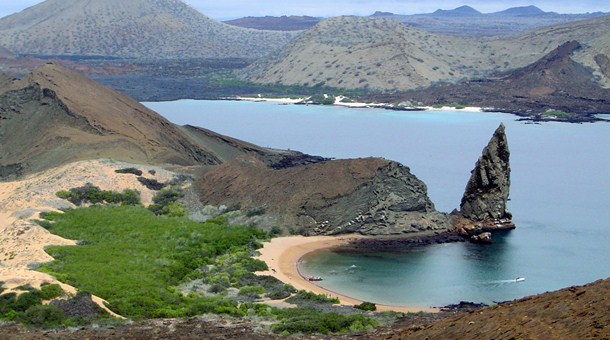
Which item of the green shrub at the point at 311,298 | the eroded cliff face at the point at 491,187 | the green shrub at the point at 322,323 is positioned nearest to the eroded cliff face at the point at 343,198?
the eroded cliff face at the point at 491,187

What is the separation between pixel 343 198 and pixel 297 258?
8557 millimetres

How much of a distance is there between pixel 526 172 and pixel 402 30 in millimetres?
106519

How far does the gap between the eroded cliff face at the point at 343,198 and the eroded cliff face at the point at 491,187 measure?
2119 millimetres

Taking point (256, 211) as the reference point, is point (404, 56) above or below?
above

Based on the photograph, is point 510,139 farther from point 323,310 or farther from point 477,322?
point 477,322

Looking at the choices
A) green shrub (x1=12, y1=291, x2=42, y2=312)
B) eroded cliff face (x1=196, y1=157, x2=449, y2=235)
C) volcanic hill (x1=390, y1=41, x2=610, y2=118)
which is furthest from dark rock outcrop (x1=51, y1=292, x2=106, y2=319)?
volcanic hill (x1=390, y1=41, x2=610, y2=118)

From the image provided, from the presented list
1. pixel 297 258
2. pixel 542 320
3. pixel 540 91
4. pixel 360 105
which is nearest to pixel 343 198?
pixel 297 258

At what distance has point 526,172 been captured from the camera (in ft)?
299

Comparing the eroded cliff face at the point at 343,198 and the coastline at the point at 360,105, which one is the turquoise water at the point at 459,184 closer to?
the coastline at the point at 360,105

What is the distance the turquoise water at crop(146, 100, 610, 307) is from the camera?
172 feet

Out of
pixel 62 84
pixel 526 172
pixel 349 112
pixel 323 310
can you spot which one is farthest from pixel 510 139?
pixel 323 310

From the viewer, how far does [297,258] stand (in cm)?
5731

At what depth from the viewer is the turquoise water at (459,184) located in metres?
52.5

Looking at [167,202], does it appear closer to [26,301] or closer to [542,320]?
[26,301]
